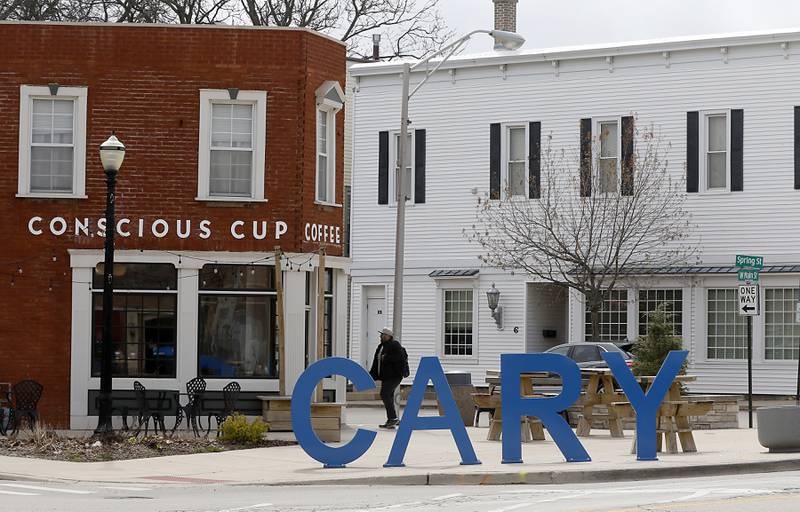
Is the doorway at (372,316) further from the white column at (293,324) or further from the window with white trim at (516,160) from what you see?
the white column at (293,324)

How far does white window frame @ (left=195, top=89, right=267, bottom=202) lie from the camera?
86.9 feet

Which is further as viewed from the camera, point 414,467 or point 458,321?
point 458,321

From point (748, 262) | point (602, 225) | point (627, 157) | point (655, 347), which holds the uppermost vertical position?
point (627, 157)

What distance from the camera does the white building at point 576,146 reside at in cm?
3572

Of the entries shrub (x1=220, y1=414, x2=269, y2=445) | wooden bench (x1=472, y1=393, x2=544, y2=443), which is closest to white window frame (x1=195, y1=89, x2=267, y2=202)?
shrub (x1=220, y1=414, x2=269, y2=445)

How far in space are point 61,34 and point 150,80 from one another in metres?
1.76

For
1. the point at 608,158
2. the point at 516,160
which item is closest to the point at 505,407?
the point at 608,158

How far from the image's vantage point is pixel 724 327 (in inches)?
1430

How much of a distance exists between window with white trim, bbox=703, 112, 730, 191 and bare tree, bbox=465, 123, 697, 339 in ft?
2.35

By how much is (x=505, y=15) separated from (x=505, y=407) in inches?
932

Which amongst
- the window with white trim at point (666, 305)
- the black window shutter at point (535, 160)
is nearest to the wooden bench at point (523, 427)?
the window with white trim at point (666, 305)

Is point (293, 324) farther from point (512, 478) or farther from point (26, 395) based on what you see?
point (512, 478)

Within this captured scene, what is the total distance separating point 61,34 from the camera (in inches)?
1041

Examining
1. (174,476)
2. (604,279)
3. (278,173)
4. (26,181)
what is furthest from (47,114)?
(604,279)
